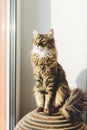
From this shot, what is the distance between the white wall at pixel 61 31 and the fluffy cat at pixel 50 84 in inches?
8.8

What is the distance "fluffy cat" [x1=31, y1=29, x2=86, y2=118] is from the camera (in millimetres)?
1277

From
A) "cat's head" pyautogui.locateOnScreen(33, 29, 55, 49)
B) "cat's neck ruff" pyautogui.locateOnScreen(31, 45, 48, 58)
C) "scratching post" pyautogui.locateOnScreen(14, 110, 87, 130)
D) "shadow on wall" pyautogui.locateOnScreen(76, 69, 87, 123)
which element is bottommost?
"scratching post" pyautogui.locateOnScreen(14, 110, 87, 130)

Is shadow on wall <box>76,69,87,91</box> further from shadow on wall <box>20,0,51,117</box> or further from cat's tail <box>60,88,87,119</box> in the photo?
shadow on wall <box>20,0,51,117</box>

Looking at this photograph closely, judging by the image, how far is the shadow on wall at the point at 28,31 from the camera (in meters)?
1.57

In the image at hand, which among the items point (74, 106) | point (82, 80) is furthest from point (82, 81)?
point (74, 106)

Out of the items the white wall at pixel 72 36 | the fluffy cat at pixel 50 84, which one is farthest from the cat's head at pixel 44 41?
the white wall at pixel 72 36

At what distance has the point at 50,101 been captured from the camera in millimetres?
1295

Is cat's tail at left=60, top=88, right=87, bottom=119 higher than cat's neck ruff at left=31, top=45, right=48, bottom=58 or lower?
lower

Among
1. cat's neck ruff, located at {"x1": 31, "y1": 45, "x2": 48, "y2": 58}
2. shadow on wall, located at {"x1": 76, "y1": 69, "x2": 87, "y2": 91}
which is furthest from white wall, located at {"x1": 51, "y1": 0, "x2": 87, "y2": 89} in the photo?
cat's neck ruff, located at {"x1": 31, "y1": 45, "x2": 48, "y2": 58}

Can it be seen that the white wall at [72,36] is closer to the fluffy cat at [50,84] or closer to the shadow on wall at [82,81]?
the shadow on wall at [82,81]

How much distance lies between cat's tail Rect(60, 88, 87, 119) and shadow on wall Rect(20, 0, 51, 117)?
371mm

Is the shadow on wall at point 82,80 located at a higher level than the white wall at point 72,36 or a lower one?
lower

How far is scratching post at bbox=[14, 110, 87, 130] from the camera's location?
1.20 meters

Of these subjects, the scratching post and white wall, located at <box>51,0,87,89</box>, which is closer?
the scratching post
